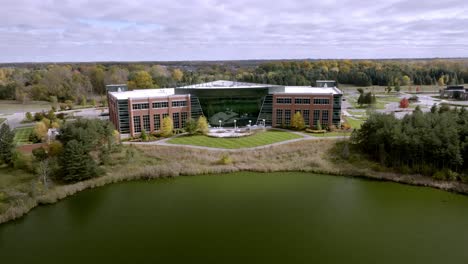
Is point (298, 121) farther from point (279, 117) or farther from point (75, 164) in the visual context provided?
point (75, 164)

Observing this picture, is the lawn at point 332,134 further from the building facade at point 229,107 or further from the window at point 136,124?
the window at point 136,124

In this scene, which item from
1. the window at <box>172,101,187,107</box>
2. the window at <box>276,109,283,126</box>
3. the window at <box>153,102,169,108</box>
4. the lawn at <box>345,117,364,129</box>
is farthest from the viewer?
the lawn at <box>345,117,364,129</box>

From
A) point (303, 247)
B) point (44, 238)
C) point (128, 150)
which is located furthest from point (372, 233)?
point (128, 150)

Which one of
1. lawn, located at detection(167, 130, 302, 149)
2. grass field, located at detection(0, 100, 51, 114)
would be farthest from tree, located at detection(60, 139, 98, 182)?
grass field, located at detection(0, 100, 51, 114)

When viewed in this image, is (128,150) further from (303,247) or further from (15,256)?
(303,247)

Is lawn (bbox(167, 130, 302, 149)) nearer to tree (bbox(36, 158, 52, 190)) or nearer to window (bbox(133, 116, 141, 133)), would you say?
window (bbox(133, 116, 141, 133))

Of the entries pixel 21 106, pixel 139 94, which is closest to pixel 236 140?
pixel 139 94

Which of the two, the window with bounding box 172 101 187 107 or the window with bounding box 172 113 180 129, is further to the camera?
the window with bounding box 172 113 180 129

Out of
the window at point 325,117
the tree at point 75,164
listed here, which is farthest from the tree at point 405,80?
the tree at point 75,164
